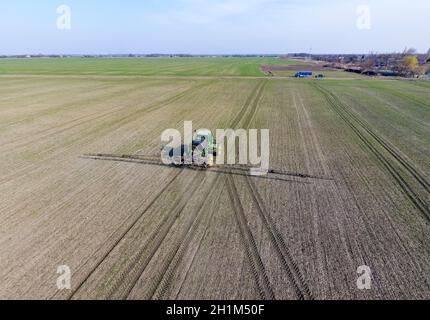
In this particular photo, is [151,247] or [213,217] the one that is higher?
[213,217]

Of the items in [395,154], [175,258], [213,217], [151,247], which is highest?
[395,154]

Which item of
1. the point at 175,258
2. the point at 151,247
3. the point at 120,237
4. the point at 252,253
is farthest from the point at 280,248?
the point at 120,237

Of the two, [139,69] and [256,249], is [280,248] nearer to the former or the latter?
[256,249]

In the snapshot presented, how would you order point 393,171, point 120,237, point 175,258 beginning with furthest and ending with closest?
point 393,171
point 120,237
point 175,258

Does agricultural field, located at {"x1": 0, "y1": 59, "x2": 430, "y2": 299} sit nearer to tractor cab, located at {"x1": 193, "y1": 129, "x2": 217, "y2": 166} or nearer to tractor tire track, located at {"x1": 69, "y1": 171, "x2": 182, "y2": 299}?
tractor tire track, located at {"x1": 69, "y1": 171, "x2": 182, "y2": 299}

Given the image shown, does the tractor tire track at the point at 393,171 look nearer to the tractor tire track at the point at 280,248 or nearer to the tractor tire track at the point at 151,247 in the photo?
the tractor tire track at the point at 280,248

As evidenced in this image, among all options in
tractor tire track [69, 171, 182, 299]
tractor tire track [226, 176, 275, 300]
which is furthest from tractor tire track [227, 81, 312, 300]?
tractor tire track [69, 171, 182, 299]

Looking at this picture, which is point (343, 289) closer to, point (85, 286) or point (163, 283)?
point (163, 283)

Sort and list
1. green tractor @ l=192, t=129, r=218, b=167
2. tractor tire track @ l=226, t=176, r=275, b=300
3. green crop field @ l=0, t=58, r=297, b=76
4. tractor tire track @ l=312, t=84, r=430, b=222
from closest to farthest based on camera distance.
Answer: tractor tire track @ l=226, t=176, r=275, b=300, tractor tire track @ l=312, t=84, r=430, b=222, green tractor @ l=192, t=129, r=218, b=167, green crop field @ l=0, t=58, r=297, b=76
